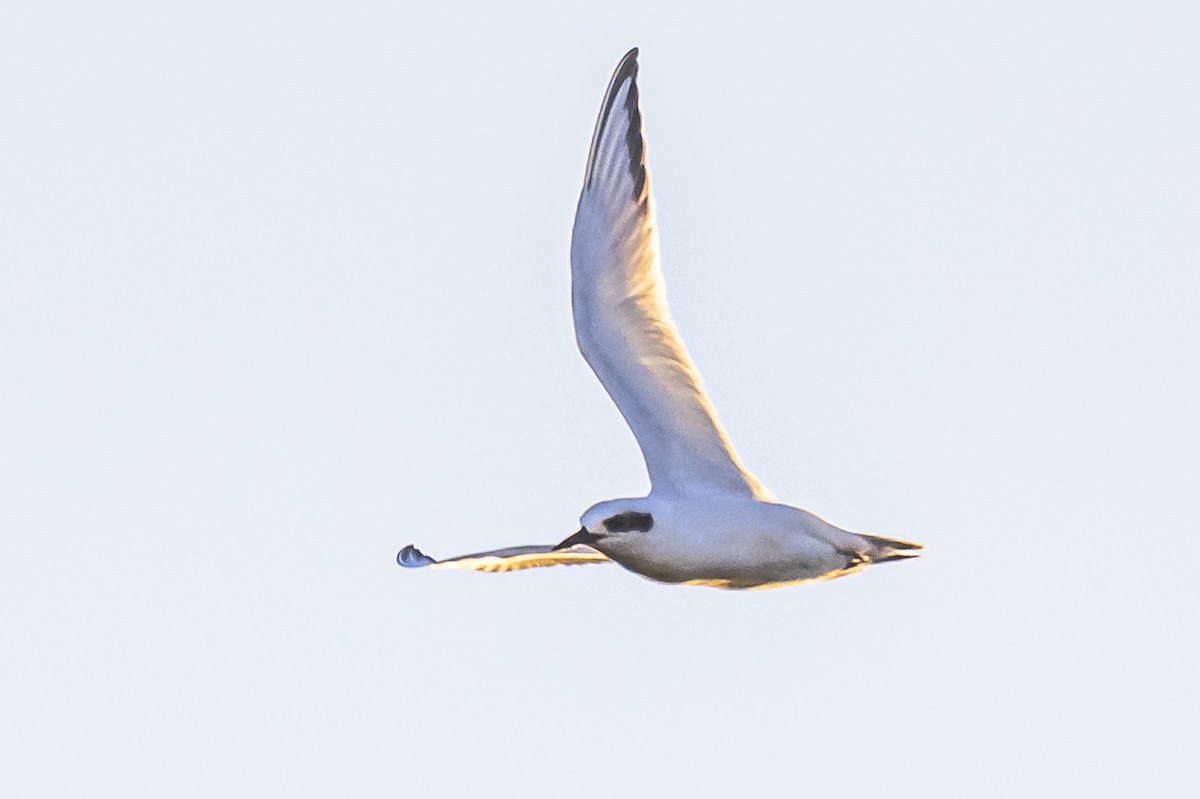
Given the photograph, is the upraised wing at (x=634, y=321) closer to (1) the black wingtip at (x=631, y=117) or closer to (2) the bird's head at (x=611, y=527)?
(1) the black wingtip at (x=631, y=117)

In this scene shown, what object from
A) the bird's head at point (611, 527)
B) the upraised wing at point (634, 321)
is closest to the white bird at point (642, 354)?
the upraised wing at point (634, 321)

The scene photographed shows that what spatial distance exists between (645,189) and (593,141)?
54 cm

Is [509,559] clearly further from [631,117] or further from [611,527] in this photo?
[631,117]

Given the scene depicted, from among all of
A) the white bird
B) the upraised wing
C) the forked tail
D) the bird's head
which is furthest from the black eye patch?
the forked tail

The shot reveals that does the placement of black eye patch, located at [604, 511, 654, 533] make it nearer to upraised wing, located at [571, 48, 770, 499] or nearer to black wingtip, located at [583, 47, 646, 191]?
upraised wing, located at [571, 48, 770, 499]

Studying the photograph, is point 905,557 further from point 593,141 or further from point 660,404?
point 593,141

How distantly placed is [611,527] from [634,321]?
2.13 meters

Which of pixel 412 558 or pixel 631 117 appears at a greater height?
pixel 631 117

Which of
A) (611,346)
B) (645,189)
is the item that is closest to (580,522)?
(611,346)

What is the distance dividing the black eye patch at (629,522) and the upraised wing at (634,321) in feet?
3.63

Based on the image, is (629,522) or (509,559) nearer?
(629,522)

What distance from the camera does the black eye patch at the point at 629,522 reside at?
50.1 ft

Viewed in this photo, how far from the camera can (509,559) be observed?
57.6 ft

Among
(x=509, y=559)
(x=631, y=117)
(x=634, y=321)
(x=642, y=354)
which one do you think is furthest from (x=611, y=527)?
(x=631, y=117)
